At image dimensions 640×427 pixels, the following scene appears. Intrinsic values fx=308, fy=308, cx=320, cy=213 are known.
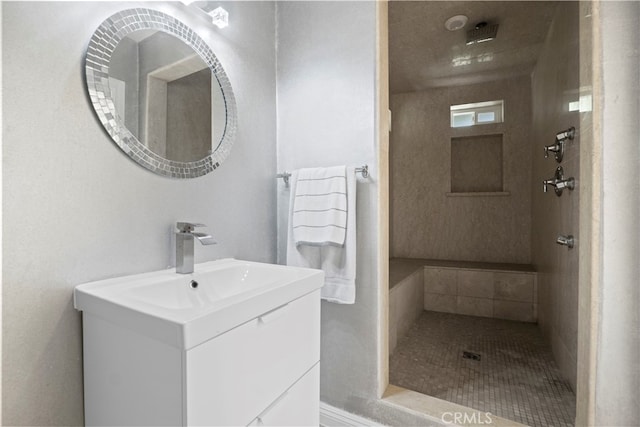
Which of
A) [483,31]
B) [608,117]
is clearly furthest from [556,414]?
[483,31]

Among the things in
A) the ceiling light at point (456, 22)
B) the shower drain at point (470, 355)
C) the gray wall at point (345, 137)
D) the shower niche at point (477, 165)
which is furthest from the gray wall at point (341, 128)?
the shower niche at point (477, 165)

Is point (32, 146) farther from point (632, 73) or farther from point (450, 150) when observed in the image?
point (450, 150)

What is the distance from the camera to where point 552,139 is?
2143 mm

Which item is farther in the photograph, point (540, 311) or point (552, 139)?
point (540, 311)

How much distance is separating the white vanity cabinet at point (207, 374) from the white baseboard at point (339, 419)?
469 millimetres

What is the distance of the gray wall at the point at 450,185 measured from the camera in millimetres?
3234

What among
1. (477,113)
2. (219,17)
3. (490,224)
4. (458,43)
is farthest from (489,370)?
(477,113)

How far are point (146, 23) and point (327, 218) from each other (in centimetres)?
97

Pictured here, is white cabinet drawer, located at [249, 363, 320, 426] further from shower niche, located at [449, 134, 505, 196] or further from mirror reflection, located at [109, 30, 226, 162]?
shower niche, located at [449, 134, 505, 196]

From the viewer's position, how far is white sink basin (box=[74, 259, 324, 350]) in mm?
656

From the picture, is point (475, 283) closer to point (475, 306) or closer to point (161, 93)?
point (475, 306)

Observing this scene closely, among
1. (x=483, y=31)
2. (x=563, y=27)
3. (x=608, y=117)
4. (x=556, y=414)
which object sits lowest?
(x=556, y=414)

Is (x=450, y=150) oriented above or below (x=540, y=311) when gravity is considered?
above

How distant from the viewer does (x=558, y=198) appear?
196cm
